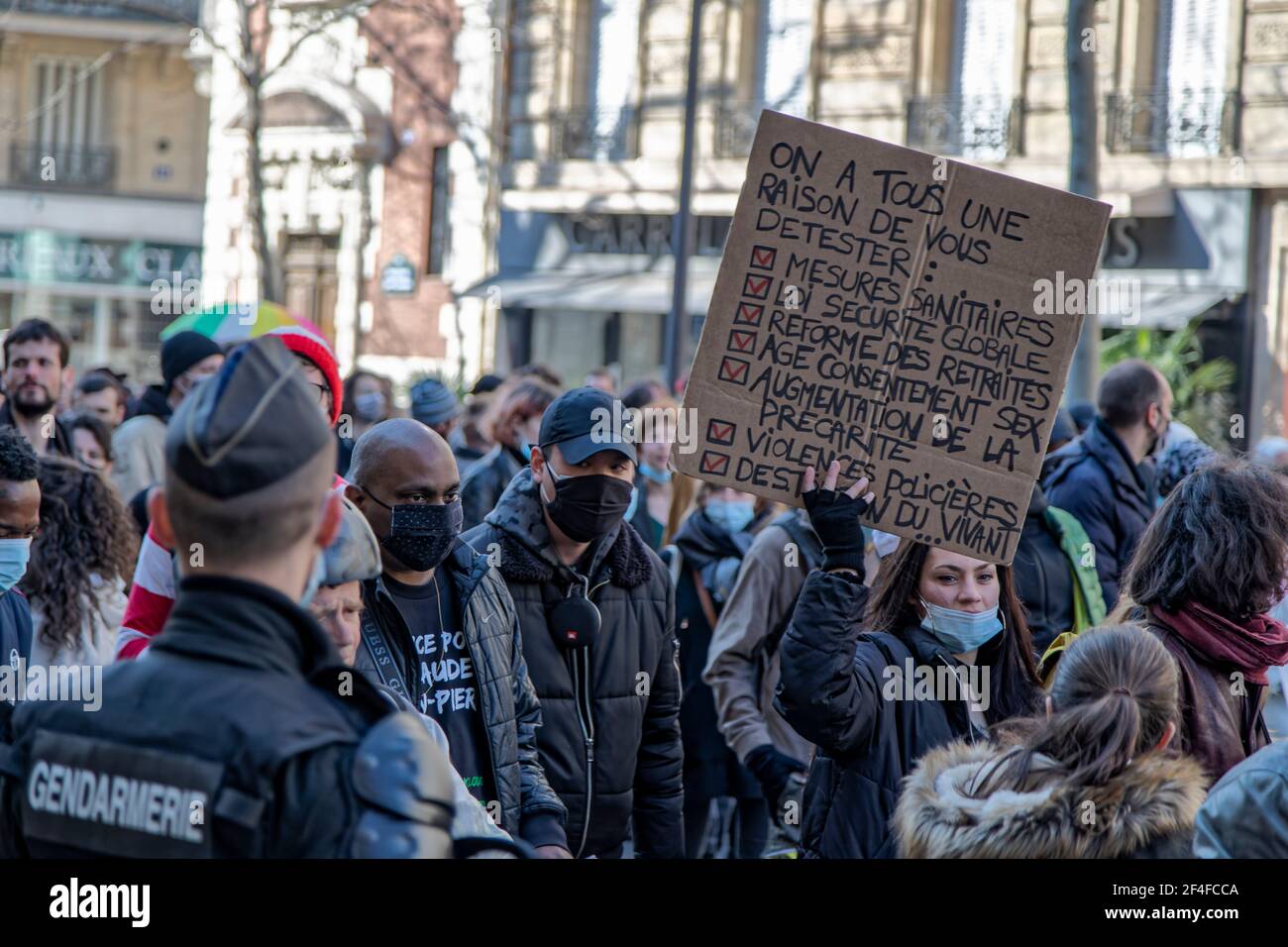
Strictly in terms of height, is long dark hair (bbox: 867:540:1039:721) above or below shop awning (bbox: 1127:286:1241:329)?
below

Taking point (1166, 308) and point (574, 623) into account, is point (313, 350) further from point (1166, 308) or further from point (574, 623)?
point (1166, 308)

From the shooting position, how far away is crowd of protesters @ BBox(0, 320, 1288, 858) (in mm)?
1909

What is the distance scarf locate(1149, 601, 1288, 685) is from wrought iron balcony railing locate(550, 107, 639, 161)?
19.7 m

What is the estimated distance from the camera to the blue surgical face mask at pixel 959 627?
387cm

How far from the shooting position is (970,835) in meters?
2.82

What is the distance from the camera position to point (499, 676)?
12.6ft

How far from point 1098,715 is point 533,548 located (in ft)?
6.09

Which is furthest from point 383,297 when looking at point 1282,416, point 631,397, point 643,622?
point 643,622

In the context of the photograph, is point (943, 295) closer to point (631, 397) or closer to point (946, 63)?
point (631, 397)

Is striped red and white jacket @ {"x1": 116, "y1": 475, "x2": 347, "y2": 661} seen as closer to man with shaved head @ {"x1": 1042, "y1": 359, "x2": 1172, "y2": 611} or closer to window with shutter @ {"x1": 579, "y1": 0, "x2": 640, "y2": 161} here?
man with shaved head @ {"x1": 1042, "y1": 359, "x2": 1172, "y2": 611}

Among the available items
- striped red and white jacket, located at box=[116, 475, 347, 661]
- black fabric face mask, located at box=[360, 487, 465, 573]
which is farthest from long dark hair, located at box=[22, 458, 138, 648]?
black fabric face mask, located at box=[360, 487, 465, 573]

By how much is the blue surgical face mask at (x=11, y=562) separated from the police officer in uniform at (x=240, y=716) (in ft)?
7.72
